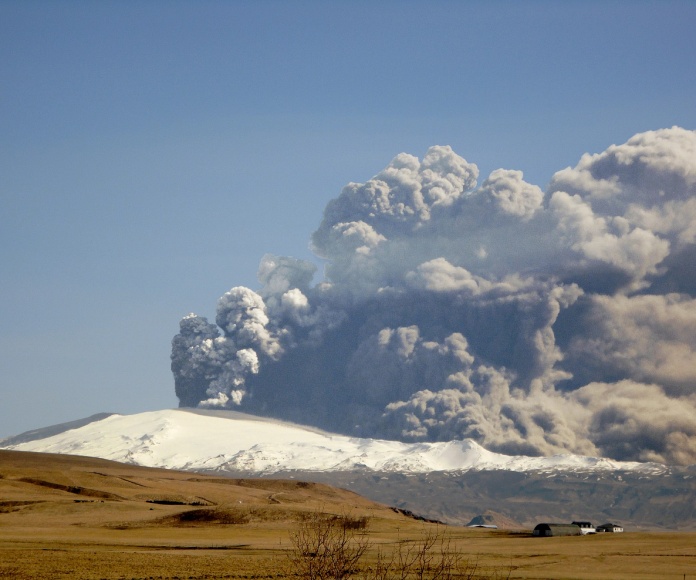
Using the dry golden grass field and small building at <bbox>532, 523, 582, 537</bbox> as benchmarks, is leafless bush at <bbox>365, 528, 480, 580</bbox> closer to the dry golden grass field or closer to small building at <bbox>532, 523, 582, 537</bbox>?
the dry golden grass field

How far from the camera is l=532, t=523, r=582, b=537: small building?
12338 centimetres

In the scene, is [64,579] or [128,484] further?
[128,484]

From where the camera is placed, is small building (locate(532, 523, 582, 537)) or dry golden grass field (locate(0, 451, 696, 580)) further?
small building (locate(532, 523, 582, 537))

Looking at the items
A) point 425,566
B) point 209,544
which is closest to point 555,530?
point 209,544

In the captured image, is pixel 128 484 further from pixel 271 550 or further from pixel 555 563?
pixel 555 563

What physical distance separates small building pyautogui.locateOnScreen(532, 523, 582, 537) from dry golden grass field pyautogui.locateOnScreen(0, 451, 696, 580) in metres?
1.97

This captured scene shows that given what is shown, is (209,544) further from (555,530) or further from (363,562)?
(555,530)

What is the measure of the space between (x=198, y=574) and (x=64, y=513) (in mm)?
66757

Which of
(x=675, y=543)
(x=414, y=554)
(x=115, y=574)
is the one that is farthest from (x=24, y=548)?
(x=675, y=543)

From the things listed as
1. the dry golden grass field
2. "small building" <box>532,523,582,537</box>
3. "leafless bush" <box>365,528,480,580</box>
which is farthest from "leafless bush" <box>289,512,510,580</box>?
"small building" <box>532,523,582,537</box>

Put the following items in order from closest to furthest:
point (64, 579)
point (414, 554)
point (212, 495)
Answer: point (64, 579), point (414, 554), point (212, 495)

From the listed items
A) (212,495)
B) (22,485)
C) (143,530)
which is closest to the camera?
(143,530)

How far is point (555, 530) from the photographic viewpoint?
415ft

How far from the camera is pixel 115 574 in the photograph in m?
68.1
